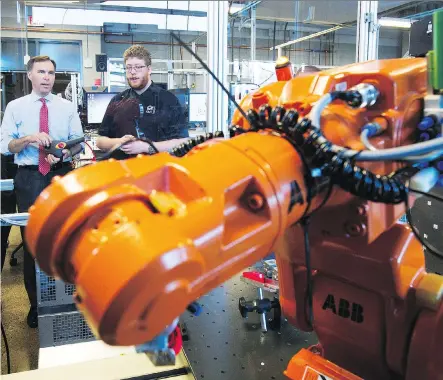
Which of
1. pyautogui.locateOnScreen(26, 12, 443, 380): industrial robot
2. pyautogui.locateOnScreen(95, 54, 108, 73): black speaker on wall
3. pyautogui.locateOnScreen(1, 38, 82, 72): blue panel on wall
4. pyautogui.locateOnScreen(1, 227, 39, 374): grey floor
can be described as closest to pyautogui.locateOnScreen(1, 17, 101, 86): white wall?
pyautogui.locateOnScreen(1, 38, 82, 72): blue panel on wall

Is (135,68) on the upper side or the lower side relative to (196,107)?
upper

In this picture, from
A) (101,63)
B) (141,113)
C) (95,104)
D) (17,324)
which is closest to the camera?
(141,113)

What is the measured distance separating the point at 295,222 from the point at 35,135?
7.67ft

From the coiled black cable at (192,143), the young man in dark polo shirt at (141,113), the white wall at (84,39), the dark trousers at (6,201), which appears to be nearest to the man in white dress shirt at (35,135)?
the dark trousers at (6,201)

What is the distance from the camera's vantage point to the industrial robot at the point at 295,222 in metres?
0.44

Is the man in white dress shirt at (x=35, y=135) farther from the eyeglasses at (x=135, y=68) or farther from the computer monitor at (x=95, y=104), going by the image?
the computer monitor at (x=95, y=104)

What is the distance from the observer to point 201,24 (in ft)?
9.50

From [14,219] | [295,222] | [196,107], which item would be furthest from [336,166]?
[196,107]

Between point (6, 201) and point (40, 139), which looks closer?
point (40, 139)

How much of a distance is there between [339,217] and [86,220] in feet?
1.22

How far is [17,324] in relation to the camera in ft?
9.25

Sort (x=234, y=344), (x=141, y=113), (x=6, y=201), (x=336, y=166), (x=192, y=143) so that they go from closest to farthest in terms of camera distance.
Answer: (x=336, y=166) → (x=192, y=143) → (x=234, y=344) → (x=141, y=113) → (x=6, y=201)

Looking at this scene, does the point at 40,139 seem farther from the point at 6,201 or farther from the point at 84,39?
the point at 84,39

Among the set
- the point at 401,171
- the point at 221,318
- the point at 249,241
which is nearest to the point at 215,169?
the point at 249,241
